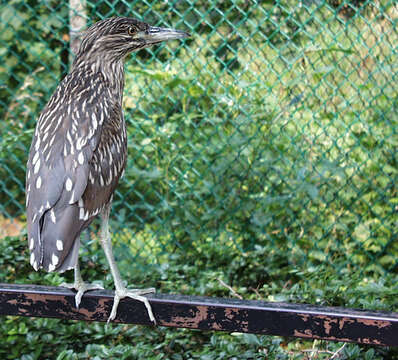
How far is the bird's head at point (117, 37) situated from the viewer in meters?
3.68

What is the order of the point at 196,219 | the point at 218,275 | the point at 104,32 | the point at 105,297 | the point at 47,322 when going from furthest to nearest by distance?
1. the point at 196,219
2. the point at 218,275
3. the point at 47,322
4. the point at 104,32
5. the point at 105,297

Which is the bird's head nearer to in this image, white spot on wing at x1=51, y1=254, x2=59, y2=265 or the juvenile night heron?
the juvenile night heron

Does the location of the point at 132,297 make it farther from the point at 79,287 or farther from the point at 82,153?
the point at 82,153

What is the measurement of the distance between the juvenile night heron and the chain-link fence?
1179mm

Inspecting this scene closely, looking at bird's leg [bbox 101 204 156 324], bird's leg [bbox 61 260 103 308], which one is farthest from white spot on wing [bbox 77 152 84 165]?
bird's leg [bbox 61 260 103 308]

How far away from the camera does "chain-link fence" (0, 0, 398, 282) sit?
498 cm

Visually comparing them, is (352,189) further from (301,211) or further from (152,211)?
(152,211)

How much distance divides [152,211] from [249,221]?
0.76m

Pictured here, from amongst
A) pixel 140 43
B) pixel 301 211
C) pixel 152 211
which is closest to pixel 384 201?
pixel 301 211

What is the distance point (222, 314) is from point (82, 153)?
1057 millimetres

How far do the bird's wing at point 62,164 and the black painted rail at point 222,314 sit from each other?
176 mm

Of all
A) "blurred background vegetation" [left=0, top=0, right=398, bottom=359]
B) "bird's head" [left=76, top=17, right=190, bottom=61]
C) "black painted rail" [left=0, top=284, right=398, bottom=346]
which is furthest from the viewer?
"blurred background vegetation" [left=0, top=0, right=398, bottom=359]

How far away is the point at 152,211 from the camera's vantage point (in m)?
5.26

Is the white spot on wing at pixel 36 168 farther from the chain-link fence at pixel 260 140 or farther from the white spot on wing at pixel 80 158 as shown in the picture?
the chain-link fence at pixel 260 140
